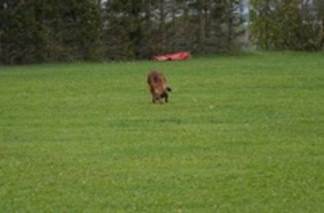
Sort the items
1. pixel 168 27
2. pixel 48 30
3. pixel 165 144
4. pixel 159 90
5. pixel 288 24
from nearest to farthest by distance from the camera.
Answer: pixel 165 144 < pixel 159 90 < pixel 48 30 < pixel 168 27 < pixel 288 24

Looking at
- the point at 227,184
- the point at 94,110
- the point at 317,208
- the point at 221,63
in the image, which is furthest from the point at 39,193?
the point at 221,63

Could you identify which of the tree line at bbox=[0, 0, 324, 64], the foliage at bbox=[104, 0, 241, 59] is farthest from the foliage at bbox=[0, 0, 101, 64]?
the foliage at bbox=[104, 0, 241, 59]

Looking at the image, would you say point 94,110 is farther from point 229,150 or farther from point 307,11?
point 307,11

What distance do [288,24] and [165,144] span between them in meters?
23.2

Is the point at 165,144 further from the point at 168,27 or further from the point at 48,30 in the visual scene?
the point at 168,27

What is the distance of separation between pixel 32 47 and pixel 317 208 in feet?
77.6

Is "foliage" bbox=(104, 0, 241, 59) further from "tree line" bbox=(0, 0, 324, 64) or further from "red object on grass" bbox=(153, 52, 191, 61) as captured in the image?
"red object on grass" bbox=(153, 52, 191, 61)

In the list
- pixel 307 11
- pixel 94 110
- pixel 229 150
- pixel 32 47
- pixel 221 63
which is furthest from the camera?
pixel 307 11

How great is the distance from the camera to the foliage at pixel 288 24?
35812mm

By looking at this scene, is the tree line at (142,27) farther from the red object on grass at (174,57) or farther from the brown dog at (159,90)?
the brown dog at (159,90)

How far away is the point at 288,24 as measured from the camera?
118ft

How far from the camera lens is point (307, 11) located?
35.8m

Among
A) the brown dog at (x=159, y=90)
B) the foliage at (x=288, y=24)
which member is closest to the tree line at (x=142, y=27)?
the foliage at (x=288, y=24)

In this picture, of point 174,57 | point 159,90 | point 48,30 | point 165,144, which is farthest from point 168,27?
point 165,144
